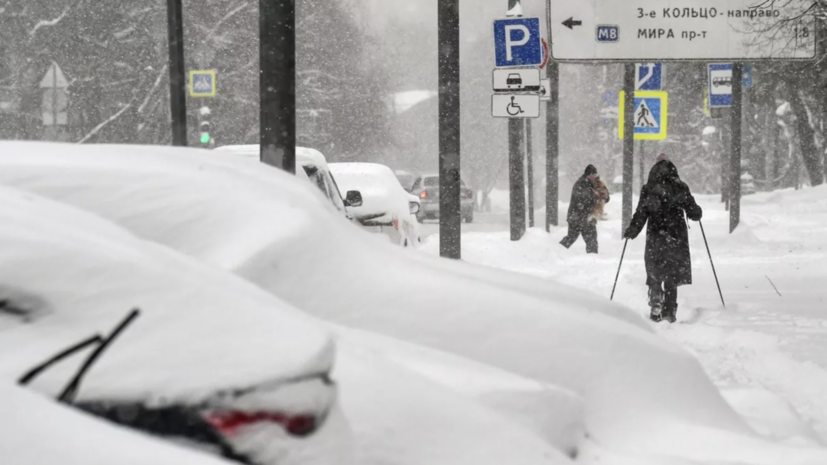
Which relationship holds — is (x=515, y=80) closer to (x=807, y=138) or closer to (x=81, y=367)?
(x=81, y=367)

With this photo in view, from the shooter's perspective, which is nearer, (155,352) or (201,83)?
(155,352)

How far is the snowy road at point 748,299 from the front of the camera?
6.81 meters

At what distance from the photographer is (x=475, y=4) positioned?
99438 millimetres

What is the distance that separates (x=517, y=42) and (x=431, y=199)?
71.6 feet

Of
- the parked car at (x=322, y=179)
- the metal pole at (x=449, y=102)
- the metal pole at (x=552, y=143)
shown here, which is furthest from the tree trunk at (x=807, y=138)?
the parked car at (x=322, y=179)

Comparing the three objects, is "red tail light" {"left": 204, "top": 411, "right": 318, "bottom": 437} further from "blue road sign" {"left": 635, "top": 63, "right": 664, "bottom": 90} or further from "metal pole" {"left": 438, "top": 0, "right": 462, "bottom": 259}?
"blue road sign" {"left": 635, "top": 63, "right": 664, "bottom": 90}

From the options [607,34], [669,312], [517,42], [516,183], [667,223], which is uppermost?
[607,34]

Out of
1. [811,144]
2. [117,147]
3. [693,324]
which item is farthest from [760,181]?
[117,147]

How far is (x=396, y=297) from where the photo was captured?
406 cm

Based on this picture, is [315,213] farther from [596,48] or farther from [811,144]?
[811,144]

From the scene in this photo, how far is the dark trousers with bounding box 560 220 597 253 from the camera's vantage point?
18.7 meters

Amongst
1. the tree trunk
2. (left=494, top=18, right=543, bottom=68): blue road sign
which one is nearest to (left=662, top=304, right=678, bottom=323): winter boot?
(left=494, top=18, right=543, bottom=68): blue road sign

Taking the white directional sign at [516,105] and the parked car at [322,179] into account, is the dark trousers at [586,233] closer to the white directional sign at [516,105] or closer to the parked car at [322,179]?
the white directional sign at [516,105]

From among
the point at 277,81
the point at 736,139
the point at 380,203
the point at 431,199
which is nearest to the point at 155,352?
the point at 277,81
